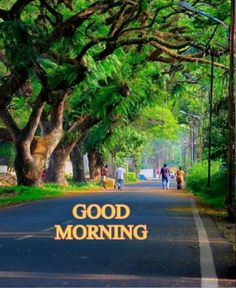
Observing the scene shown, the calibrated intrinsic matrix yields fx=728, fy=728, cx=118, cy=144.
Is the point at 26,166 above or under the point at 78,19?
under

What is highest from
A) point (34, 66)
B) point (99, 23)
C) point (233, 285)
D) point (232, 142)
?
point (99, 23)

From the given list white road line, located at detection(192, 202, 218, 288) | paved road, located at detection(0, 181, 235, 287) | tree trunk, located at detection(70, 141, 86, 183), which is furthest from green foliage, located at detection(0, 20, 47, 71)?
tree trunk, located at detection(70, 141, 86, 183)

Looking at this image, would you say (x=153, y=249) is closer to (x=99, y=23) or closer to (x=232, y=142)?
(x=232, y=142)

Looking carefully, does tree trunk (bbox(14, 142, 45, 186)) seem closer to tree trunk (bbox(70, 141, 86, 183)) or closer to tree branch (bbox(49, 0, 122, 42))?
tree branch (bbox(49, 0, 122, 42))

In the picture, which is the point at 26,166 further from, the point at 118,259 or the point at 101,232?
the point at 118,259

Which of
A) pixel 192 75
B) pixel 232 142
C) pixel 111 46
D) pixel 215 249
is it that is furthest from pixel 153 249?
pixel 192 75

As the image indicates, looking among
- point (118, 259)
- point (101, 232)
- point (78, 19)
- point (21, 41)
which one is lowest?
point (118, 259)

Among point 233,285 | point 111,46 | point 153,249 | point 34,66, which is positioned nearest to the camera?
point 233,285

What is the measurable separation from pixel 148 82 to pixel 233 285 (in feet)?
99.1

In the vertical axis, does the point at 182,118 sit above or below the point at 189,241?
above

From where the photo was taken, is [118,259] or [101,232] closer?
[118,259]

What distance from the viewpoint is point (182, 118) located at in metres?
83.9

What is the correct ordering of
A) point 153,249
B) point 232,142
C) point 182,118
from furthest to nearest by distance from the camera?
point 182,118, point 232,142, point 153,249

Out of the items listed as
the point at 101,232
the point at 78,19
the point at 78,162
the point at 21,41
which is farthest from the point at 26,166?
the point at 101,232
